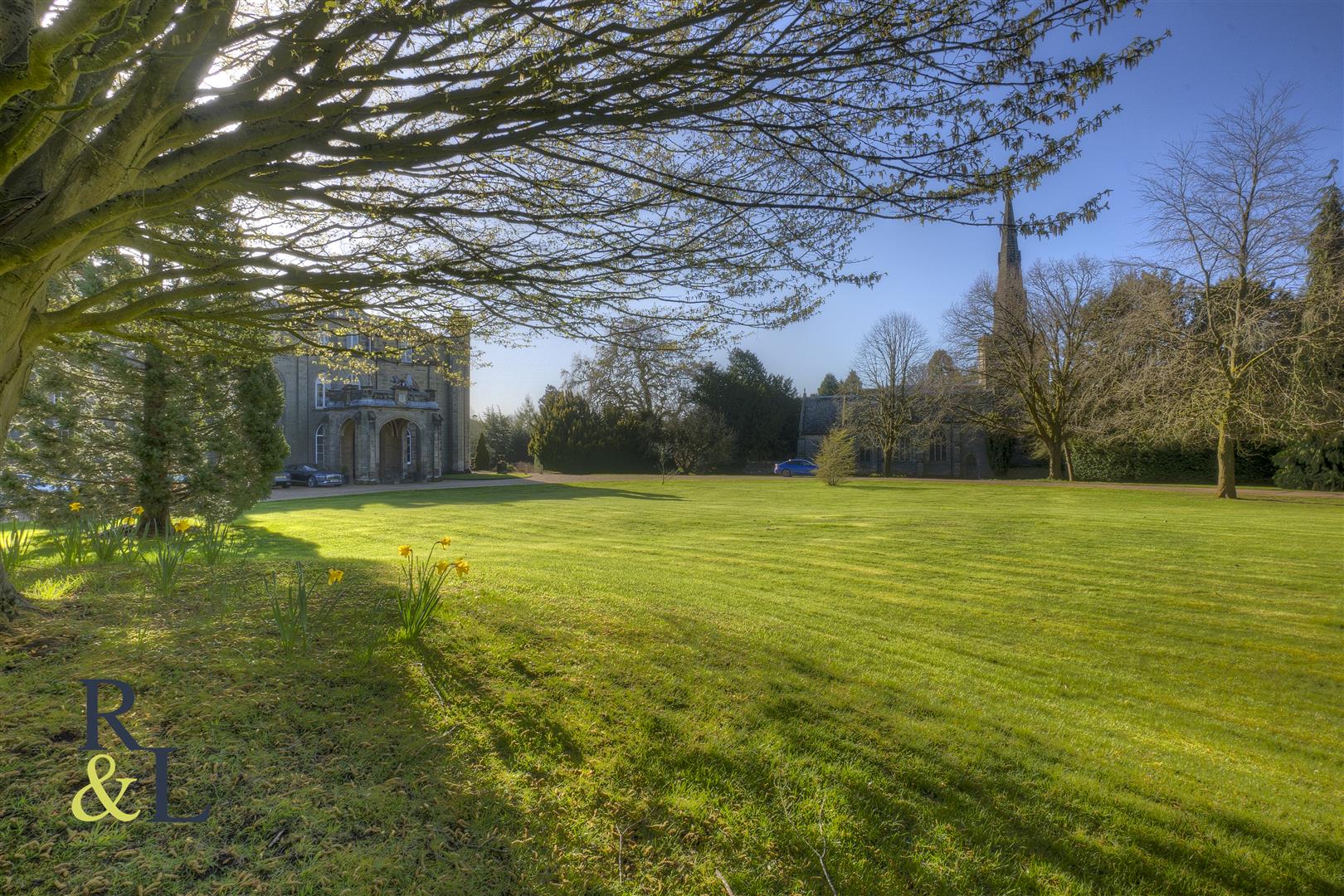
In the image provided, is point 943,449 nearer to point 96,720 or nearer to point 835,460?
point 835,460

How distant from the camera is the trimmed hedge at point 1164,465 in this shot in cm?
2841

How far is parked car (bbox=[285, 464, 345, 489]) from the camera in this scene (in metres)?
29.5

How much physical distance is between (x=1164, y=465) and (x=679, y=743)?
3602 cm

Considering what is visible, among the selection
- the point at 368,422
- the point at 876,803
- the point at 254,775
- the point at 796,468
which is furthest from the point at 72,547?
the point at 796,468

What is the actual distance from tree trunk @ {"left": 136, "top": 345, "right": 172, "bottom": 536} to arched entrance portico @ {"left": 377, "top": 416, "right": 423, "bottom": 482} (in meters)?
23.9

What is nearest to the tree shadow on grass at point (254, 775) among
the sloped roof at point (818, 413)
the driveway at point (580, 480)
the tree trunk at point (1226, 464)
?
the driveway at point (580, 480)

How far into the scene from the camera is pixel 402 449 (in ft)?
111

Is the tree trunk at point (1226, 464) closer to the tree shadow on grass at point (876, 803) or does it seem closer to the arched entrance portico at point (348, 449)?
the tree shadow on grass at point (876, 803)

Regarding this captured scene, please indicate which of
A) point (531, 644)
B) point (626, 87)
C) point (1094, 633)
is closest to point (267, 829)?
point (531, 644)

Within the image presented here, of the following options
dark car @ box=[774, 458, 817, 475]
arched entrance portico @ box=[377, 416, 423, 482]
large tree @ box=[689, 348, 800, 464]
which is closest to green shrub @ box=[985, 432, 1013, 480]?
dark car @ box=[774, 458, 817, 475]

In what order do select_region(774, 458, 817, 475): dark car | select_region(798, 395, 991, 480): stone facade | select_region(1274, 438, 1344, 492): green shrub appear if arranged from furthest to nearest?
select_region(774, 458, 817, 475): dark car < select_region(798, 395, 991, 480): stone facade < select_region(1274, 438, 1344, 492): green shrub

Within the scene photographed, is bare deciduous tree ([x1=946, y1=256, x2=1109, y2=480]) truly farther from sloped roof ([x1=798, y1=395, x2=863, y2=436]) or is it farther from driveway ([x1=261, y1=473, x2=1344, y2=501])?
sloped roof ([x1=798, y1=395, x2=863, y2=436])

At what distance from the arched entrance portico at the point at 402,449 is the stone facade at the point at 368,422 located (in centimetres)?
4

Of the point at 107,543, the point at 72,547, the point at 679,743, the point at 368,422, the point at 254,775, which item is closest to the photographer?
the point at 254,775
